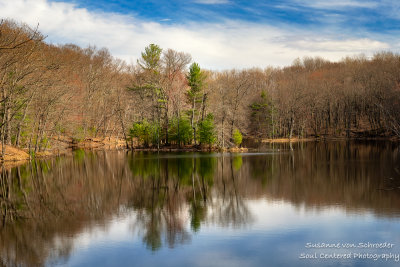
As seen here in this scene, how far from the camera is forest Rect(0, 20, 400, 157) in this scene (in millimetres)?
36969

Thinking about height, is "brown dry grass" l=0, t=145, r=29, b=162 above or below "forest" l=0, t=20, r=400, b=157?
below

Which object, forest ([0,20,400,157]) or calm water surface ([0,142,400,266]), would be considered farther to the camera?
forest ([0,20,400,157])

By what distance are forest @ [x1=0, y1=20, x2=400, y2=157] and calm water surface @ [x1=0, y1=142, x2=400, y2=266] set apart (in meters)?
10.4

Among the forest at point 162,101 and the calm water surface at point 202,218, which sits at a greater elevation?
the forest at point 162,101

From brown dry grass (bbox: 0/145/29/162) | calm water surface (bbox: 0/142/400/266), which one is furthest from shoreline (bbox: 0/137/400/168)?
calm water surface (bbox: 0/142/400/266)

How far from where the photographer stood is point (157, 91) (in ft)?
177

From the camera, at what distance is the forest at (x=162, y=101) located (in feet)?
121

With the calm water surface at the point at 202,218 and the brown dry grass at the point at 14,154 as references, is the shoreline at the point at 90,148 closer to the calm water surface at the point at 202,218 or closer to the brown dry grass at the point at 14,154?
the brown dry grass at the point at 14,154

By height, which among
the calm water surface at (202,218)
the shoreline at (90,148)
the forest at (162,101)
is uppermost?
the forest at (162,101)

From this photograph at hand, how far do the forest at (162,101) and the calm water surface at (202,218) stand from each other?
408 inches

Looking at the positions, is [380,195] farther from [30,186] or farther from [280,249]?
[30,186]

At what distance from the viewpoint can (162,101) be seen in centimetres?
5422

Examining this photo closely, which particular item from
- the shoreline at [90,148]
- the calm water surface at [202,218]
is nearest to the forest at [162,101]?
the shoreline at [90,148]

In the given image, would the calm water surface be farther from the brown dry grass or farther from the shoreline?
the shoreline
